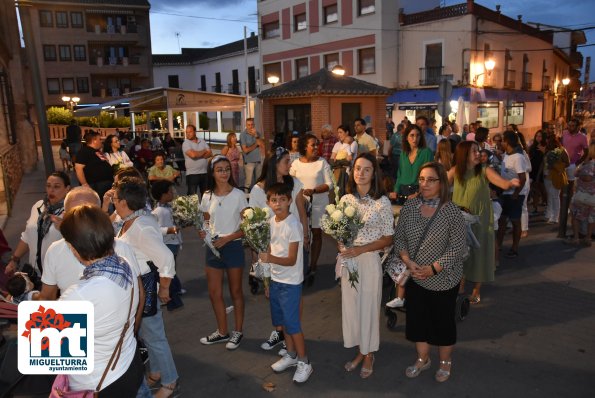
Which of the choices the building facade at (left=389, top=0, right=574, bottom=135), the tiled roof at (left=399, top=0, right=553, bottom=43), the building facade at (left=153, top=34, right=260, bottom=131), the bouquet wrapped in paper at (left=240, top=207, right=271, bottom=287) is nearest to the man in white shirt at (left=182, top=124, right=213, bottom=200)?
the bouquet wrapped in paper at (left=240, top=207, right=271, bottom=287)

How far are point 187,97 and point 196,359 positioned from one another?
13163mm

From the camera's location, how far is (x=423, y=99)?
Result: 91.5 ft

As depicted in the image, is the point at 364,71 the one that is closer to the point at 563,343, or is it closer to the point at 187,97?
the point at 187,97

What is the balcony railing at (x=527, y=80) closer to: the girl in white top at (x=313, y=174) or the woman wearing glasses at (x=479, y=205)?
the woman wearing glasses at (x=479, y=205)

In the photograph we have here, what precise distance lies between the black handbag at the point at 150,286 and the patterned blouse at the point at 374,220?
1.70 metres

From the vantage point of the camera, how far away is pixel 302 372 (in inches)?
164

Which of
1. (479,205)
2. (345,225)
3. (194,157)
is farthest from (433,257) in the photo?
(194,157)

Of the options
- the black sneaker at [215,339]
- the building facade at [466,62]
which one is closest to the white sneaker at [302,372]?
the black sneaker at [215,339]

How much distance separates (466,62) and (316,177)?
913 inches

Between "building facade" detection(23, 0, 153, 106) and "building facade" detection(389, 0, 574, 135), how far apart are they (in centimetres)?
2842

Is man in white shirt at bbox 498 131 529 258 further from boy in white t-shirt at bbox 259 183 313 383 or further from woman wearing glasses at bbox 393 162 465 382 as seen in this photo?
boy in white t-shirt at bbox 259 183 313 383

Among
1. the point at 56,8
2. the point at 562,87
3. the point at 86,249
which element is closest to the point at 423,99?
the point at 562,87

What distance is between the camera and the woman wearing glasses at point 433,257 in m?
3.89

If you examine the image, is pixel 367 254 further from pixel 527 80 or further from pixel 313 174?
pixel 527 80
